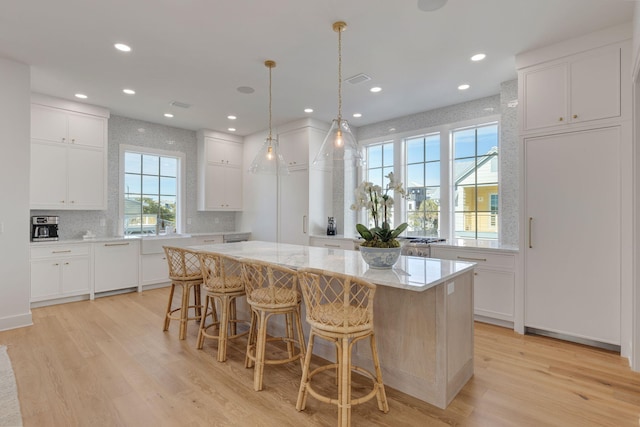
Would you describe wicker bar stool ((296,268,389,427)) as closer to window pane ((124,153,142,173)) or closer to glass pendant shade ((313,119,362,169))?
glass pendant shade ((313,119,362,169))

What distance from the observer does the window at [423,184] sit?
5.00m

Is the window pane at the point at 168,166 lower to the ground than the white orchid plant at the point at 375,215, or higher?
higher

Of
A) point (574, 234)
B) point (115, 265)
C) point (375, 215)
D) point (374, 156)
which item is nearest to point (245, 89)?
point (374, 156)

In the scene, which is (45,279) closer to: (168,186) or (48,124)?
(48,124)

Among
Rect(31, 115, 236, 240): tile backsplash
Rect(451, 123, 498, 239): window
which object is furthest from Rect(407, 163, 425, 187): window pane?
Rect(31, 115, 236, 240): tile backsplash

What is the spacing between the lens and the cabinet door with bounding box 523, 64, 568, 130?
311 cm

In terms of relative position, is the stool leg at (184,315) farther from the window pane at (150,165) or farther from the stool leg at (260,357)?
the window pane at (150,165)

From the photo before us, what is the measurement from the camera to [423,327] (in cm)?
215

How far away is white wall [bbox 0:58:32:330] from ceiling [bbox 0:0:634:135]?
0.34 metres

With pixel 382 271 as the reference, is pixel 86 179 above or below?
above

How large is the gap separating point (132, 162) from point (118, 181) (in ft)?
1.42

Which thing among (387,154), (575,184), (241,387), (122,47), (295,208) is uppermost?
(122,47)

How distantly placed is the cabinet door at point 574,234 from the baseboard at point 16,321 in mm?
5535

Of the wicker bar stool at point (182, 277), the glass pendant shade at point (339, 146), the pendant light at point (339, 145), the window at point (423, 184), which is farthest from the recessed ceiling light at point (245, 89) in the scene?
the window at point (423, 184)
